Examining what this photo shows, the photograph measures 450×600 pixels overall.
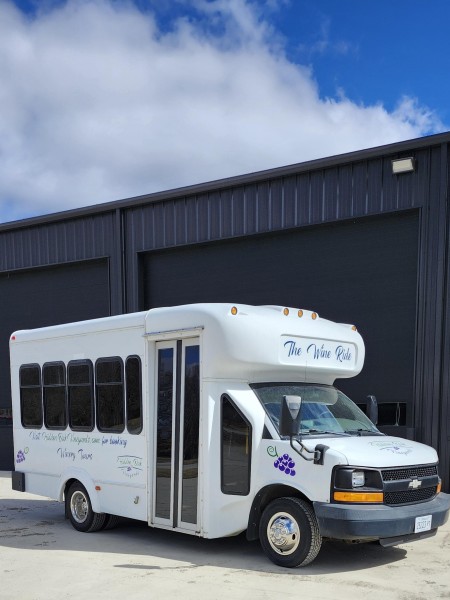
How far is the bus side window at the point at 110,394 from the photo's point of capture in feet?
27.1

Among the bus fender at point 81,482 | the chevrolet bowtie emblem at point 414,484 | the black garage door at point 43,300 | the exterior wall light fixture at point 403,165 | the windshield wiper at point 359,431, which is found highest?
the exterior wall light fixture at point 403,165

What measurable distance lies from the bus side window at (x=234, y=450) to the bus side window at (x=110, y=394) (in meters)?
1.63

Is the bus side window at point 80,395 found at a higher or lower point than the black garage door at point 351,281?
lower

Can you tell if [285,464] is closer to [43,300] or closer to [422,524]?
[422,524]

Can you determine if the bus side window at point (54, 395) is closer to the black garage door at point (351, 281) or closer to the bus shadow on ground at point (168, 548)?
the bus shadow on ground at point (168, 548)

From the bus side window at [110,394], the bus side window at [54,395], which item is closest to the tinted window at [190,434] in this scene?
the bus side window at [110,394]

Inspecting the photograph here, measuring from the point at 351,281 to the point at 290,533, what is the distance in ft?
20.5

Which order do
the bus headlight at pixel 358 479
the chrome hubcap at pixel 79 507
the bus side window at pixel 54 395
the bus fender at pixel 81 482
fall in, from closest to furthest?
the bus headlight at pixel 358 479
the bus fender at pixel 81 482
the chrome hubcap at pixel 79 507
the bus side window at pixel 54 395

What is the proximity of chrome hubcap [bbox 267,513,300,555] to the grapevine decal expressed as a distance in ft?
1.35

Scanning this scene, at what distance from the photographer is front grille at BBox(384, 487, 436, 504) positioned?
21.0 feet

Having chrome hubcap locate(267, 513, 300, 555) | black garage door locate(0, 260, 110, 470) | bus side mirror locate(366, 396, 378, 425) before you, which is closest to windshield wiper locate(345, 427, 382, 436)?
bus side mirror locate(366, 396, 378, 425)

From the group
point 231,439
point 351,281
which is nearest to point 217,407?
point 231,439

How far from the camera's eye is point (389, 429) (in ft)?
37.0

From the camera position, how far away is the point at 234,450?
7016 mm
